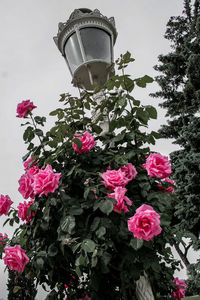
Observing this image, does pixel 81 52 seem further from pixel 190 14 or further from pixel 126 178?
pixel 190 14

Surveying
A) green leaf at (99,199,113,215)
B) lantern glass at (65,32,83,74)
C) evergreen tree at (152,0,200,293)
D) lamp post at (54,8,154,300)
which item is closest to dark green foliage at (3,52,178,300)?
green leaf at (99,199,113,215)

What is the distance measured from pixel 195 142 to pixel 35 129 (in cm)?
627

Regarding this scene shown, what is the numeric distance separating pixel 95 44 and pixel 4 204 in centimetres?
168

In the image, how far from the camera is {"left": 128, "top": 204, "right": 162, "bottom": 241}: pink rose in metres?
1.04

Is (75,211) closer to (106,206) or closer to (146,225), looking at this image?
(106,206)

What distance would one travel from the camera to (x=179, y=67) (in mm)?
8312

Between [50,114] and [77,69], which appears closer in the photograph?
[50,114]

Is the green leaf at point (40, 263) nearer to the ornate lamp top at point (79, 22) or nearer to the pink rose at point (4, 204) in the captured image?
the pink rose at point (4, 204)

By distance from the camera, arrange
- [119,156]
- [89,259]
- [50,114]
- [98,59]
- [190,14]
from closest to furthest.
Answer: [89,259] → [119,156] → [50,114] → [98,59] → [190,14]

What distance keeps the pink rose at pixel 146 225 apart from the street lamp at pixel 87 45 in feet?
4.82

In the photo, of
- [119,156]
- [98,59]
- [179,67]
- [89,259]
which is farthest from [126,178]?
[179,67]

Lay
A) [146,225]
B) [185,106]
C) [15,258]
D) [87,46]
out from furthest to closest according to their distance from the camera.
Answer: [185,106], [87,46], [15,258], [146,225]

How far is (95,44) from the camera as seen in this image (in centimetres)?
229

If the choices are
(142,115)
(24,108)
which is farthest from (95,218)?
(24,108)
